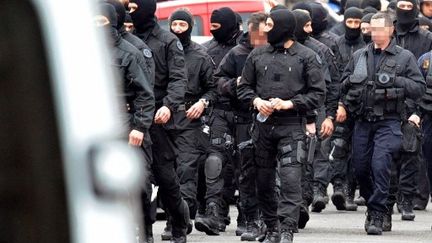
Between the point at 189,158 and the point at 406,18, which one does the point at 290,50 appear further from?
the point at 406,18

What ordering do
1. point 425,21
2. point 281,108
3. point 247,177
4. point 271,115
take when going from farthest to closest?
point 425,21, point 247,177, point 271,115, point 281,108

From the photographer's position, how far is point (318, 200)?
16094mm

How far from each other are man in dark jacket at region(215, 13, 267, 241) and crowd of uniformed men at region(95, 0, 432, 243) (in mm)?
12

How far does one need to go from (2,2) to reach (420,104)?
1287 centimetres

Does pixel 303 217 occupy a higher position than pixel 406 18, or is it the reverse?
pixel 406 18

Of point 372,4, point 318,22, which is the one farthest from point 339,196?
point 372,4

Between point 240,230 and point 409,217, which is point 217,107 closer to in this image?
point 240,230

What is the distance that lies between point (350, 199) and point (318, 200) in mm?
632

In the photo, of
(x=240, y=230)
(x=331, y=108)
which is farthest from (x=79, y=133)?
(x=331, y=108)

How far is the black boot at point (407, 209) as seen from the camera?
15.2 metres

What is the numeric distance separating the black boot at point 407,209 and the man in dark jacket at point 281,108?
3.01 metres

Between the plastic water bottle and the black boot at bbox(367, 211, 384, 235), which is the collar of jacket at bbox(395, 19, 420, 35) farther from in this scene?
the plastic water bottle

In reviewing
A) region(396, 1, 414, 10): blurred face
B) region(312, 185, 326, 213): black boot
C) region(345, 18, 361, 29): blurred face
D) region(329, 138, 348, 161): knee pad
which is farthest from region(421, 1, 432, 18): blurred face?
region(312, 185, 326, 213): black boot

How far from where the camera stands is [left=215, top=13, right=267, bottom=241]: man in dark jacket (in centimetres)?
1326
